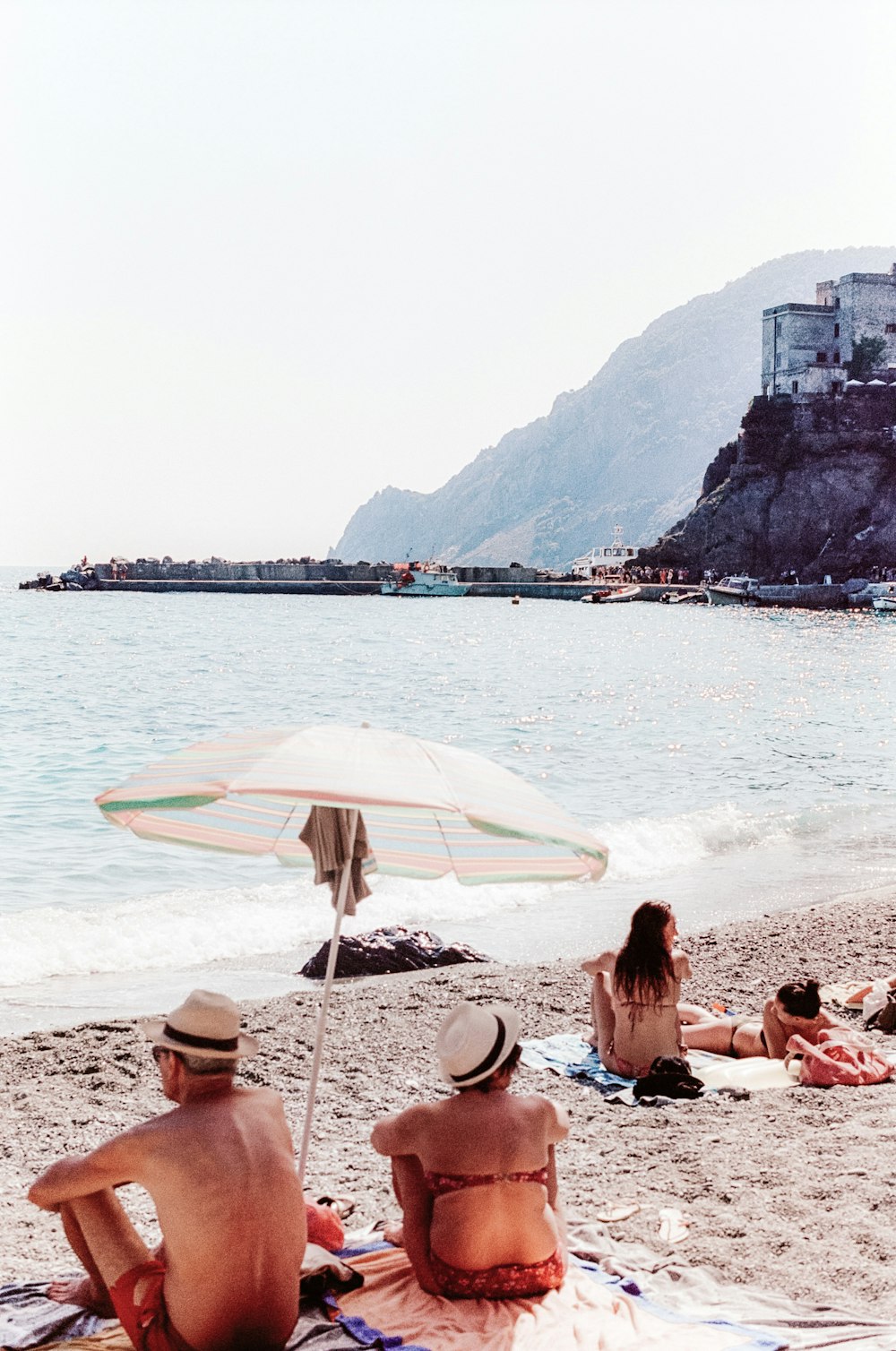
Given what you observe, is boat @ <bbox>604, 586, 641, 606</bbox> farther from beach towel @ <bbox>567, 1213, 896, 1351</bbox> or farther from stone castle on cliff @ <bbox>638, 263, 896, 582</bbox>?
beach towel @ <bbox>567, 1213, 896, 1351</bbox>

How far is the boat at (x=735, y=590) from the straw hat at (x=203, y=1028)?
108 metres

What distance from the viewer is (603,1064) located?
25.1 feet

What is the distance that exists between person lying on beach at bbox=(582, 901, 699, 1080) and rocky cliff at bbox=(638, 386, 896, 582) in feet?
339

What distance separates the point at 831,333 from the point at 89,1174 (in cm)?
11795

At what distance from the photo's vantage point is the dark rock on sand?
11.0 m

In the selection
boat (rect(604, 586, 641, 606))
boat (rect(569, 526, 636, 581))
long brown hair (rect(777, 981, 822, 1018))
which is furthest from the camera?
boat (rect(569, 526, 636, 581))

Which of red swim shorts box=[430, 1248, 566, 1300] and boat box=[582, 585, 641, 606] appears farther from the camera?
boat box=[582, 585, 641, 606]

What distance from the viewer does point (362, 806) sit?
3.97 metres

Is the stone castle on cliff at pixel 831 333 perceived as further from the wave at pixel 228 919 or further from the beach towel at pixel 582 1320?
the beach towel at pixel 582 1320

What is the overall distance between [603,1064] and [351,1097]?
147cm

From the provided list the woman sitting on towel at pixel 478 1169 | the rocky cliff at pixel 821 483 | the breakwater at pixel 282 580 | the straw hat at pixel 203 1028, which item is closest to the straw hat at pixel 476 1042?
the woman sitting on towel at pixel 478 1169

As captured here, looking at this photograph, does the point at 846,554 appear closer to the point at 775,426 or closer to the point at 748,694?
the point at 775,426

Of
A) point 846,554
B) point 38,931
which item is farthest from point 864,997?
point 846,554

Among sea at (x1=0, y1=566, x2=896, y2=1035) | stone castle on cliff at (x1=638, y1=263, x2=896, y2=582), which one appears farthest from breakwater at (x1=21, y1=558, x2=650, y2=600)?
sea at (x1=0, y1=566, x2=896, y2=1035)
